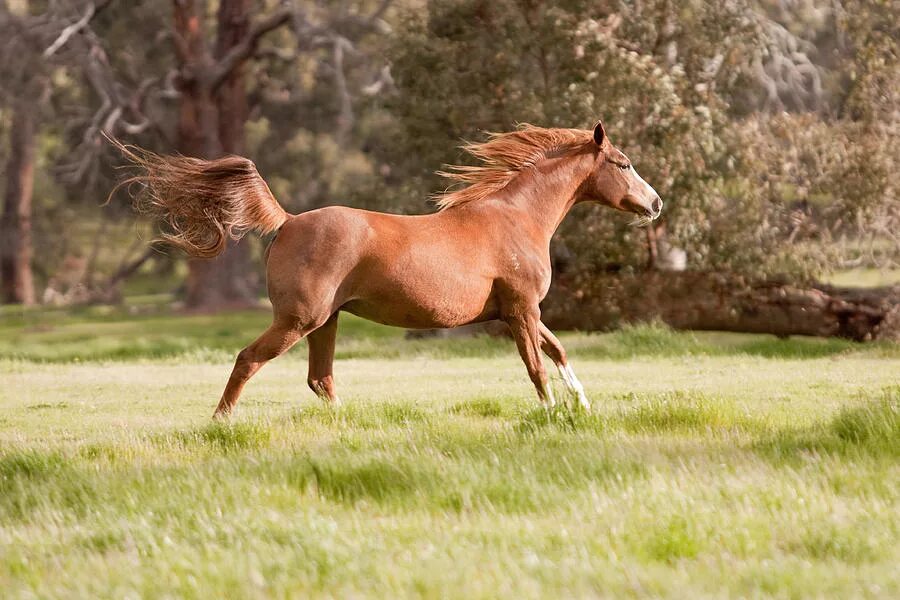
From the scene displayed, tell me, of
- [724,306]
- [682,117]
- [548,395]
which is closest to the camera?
[548,395]

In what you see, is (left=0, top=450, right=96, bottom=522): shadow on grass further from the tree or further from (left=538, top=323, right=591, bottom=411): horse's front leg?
the tree

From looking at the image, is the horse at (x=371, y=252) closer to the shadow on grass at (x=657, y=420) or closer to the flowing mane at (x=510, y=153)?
the flowing mane at (x=510, y=153)

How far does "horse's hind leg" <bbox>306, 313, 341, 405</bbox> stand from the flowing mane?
1434 millimetres

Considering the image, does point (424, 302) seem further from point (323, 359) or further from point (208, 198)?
point (208, 198)

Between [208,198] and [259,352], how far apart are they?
4.07 feet

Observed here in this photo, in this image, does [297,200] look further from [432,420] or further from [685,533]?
[685,533]

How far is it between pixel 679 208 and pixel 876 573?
41.0 feet

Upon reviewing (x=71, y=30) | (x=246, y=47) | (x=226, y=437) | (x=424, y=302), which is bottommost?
(x=226, y=437)

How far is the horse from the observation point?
878 cm

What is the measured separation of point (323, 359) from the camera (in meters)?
9.56

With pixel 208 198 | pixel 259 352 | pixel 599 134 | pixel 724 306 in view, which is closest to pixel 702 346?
pixel 724 306

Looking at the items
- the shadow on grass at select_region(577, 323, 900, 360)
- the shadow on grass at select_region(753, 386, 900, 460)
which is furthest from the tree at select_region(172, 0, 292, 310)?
the shadow on grass at select_region(753, 386, 900, 460)

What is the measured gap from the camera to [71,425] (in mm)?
9586

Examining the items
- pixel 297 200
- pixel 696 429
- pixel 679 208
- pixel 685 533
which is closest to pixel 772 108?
pixel 679 208
